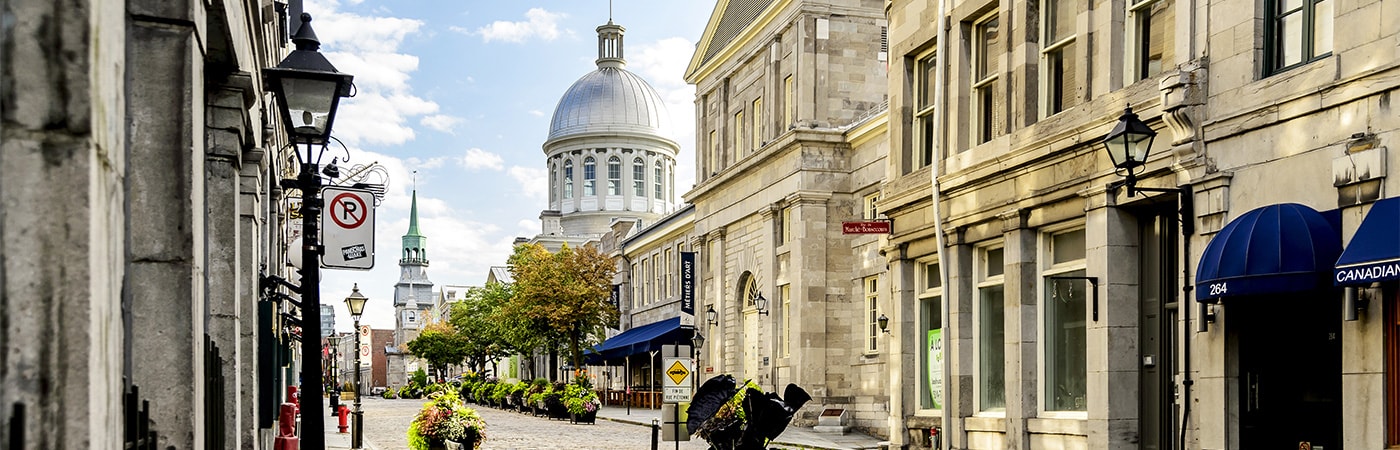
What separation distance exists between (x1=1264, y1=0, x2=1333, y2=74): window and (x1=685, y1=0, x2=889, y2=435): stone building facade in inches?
862

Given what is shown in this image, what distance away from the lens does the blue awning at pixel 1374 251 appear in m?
10.5

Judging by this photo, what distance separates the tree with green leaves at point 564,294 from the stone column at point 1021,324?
45519 millimetres

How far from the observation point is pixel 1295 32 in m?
12.9

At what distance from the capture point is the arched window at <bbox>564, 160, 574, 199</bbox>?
10606 centimetres

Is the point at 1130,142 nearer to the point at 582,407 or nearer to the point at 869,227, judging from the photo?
the point at 869,227

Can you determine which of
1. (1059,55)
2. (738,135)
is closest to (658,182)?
(738,135)

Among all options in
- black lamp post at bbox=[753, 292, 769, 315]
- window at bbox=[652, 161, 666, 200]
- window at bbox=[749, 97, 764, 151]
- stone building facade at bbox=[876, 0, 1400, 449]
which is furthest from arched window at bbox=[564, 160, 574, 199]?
stone building facade at bbox=[876, 0, 1400, 449]

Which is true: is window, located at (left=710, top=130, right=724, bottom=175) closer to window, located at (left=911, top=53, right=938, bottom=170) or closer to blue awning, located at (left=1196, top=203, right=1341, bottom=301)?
window, located at (left=911, top=53, right=938, bottom=170)

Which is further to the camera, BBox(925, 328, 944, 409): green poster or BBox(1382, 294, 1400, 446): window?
BBox(925, 328, 944, 409): green poster

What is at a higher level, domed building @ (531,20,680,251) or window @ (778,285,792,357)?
domed building @ (531,20,680,251)

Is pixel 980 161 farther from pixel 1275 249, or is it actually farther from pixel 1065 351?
pixel 1275 249

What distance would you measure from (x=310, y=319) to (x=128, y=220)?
288 centimetres

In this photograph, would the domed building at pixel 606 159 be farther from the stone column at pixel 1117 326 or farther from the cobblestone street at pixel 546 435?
the stone column at pixel 1117 326

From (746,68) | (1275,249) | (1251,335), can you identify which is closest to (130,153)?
(1275,249)
